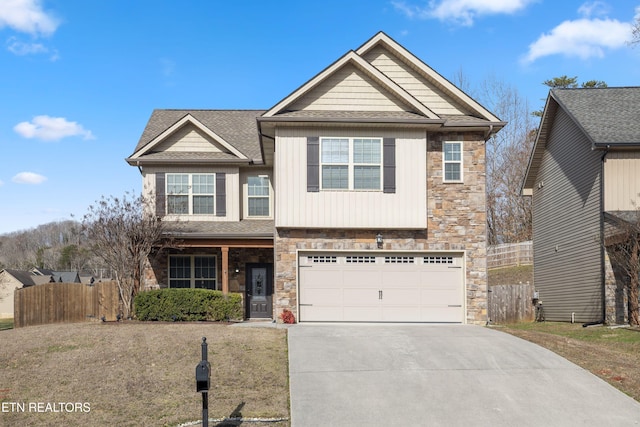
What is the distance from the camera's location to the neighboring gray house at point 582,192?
1978 centimetres

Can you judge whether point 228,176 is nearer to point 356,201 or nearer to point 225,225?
point 225,225

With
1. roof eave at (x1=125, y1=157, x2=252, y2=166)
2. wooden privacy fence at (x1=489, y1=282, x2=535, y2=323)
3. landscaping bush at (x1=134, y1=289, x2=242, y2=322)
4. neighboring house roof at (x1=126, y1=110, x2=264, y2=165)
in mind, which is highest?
neighboring house roof at (x1=126, y1=110, x2=264, y2=165)

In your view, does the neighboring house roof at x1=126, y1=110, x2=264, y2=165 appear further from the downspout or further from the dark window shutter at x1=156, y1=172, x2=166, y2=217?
the downspout

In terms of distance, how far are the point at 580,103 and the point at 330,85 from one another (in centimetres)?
949

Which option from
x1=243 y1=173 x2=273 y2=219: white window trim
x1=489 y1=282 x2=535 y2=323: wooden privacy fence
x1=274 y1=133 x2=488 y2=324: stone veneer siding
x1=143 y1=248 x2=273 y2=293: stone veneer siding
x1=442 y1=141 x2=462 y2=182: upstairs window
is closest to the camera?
x1=274 y1=133 x2=488 y2=324: stone veneer siding

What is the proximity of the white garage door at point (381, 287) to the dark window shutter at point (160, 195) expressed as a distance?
5.70 metres

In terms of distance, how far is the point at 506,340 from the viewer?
49.3 ft

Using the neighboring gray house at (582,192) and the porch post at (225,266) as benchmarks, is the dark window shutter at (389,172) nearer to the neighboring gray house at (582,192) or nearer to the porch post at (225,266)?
the porch post at (225,266)

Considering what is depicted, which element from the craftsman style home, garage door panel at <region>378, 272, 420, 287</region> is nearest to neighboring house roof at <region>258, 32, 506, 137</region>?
the craftsman style home

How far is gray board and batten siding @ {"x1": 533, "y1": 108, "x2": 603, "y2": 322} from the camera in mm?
20703

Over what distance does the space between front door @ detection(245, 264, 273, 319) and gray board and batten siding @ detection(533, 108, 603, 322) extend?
10.4 meters

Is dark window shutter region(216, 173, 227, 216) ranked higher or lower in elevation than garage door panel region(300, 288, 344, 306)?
higher

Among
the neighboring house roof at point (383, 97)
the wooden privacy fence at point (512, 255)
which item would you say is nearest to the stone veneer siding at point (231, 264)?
the neighboring house roof at point (383, 97)

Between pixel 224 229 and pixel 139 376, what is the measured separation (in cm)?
939
